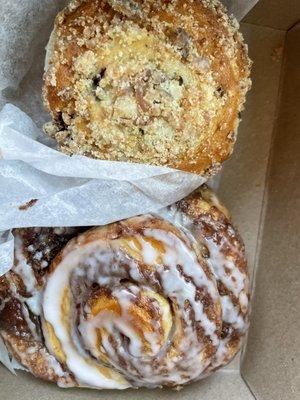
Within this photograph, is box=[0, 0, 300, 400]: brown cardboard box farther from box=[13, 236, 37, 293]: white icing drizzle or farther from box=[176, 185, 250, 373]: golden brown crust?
box=[13, 236, 37, 293]: white icing drizzle


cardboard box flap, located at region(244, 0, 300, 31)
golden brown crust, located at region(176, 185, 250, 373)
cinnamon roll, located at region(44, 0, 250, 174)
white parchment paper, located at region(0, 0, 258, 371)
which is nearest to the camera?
cinnamon roll, located at region(44, 0, 250, 174)

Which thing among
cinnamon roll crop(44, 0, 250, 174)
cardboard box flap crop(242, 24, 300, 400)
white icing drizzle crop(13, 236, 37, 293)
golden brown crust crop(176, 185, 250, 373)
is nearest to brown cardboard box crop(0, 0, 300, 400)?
cardboard box flap crop(242, 24, 300, 400)

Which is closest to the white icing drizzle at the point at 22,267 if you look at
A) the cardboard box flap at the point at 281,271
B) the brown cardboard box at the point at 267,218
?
the brown cardboard box at the point at 267,218

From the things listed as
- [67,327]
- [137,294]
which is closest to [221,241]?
[137,294]

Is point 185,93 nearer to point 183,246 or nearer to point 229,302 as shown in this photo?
point 183,246

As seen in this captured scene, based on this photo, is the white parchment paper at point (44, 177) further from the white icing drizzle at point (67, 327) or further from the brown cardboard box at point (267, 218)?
the brown cardboard box at point (267, 218)

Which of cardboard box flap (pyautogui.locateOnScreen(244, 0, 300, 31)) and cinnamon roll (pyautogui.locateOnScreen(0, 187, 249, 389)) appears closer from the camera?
cinnamon roll (pyautogui.locateOnScreen(0, 187, 249, 389))

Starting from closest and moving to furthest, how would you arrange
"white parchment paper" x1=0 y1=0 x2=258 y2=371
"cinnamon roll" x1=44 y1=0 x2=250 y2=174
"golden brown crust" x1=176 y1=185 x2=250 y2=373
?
"cinnamon roll" x1=44 y1=0 x2=250 y2=174 → "white parchment paper" x1=0 y1=0 x2=258 y2=371 → "golden brown crust" x1=176 y1=185 x2=250 y2=373
